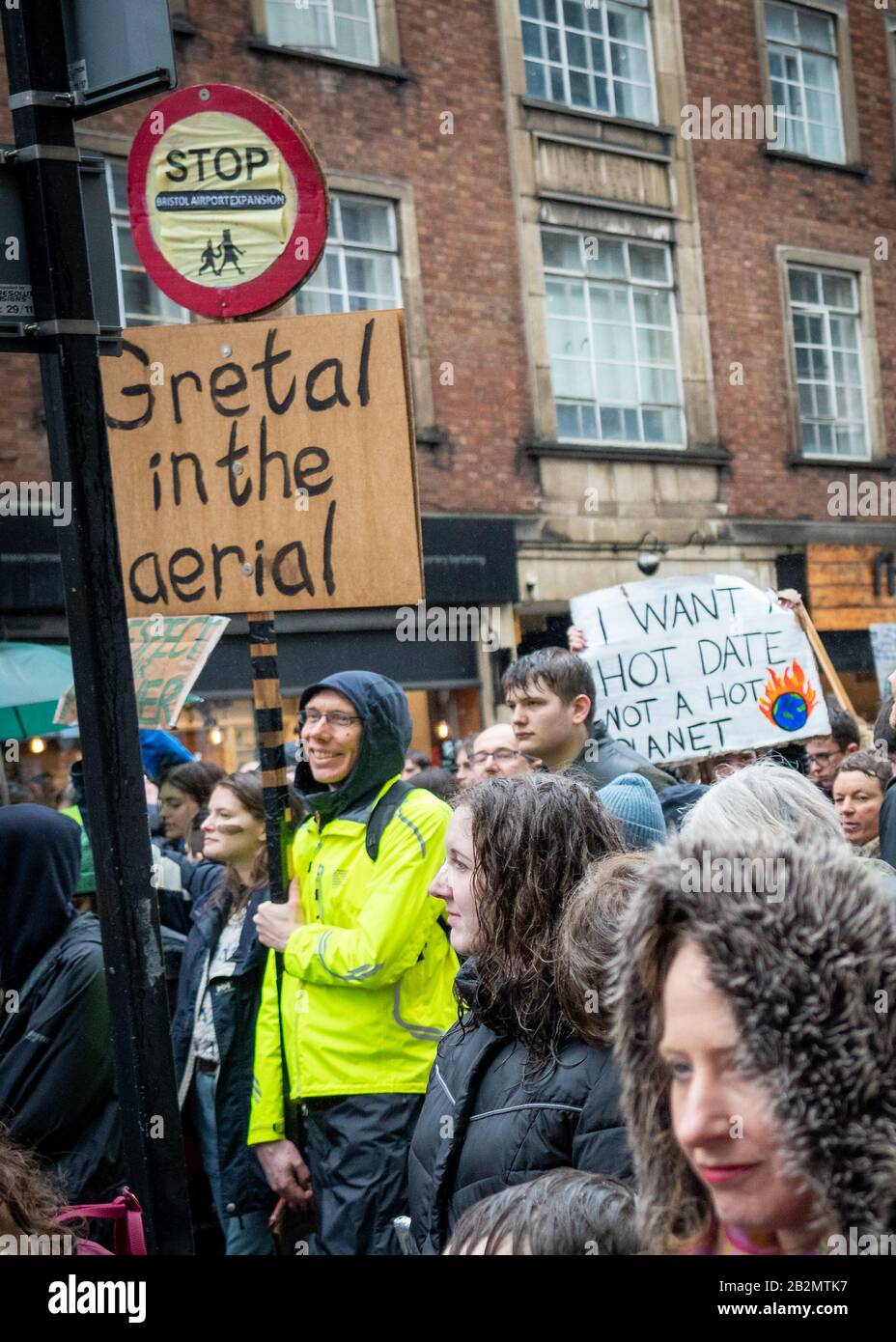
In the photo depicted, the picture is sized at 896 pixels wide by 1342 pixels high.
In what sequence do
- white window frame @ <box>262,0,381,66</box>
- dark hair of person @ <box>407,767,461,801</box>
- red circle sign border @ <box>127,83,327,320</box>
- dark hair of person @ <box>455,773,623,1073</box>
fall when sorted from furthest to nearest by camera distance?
white window frame @ <box>262,0,381,66</box>, dark hair of person @ <box>407,767,461,801</box>, red circle sign border @ <box>127,83,327,320</box>, dark hair of person @ <box>455,773,623,1073</box>

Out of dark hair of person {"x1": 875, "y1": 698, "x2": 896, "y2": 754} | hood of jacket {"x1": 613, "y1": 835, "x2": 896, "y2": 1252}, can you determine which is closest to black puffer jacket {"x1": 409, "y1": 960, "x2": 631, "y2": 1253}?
hood of jacket {"x1": 613, "y1": 835, "x2": 896, "y2": 1252}

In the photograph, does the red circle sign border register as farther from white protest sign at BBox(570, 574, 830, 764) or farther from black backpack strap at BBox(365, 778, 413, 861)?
white protest sign at BBox(570, 574, 830, 764)

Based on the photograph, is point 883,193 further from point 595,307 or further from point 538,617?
point 538,617

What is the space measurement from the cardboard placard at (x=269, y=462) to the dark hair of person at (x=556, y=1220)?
230 cm

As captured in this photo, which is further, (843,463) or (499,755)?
(843,463)

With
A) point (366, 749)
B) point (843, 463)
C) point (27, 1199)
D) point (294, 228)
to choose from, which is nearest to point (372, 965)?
point (366, 749)

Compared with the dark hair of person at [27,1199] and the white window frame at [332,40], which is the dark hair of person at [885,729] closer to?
the dark hair of person at [27,1199]

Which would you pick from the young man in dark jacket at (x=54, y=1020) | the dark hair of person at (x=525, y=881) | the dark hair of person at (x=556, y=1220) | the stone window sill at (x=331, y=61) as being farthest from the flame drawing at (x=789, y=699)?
the stone window sill at (x=331, y=61)

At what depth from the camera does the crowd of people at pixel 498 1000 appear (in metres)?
1.28

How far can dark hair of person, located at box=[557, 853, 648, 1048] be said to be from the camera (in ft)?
7.60

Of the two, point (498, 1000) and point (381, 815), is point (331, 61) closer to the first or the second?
point (381, 815)

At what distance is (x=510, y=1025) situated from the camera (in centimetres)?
248

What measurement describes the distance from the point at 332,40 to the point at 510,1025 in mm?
11505
